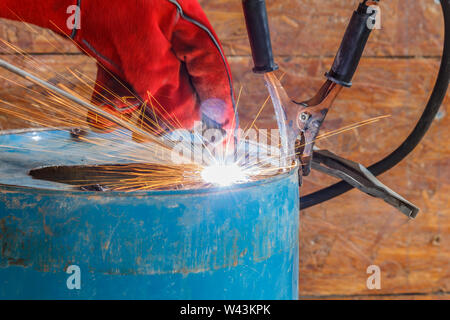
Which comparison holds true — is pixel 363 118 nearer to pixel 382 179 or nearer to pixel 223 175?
pixel 382 179

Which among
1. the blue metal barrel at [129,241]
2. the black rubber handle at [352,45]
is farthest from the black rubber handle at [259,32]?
the blue metal barrel at [129,241]

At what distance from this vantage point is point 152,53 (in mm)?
890

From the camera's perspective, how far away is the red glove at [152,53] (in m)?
0.85

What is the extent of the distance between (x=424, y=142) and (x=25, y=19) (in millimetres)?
1068

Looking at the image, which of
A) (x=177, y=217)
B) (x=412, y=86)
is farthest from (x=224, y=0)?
(x=177, y=217)

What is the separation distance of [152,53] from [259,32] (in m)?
0.20

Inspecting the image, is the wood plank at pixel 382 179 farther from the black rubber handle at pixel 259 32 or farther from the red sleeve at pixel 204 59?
the black rubber handle at pixel 259 32

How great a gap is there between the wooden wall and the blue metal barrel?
66 cm

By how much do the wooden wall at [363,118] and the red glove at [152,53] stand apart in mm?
354

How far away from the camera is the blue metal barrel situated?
26.6 inches

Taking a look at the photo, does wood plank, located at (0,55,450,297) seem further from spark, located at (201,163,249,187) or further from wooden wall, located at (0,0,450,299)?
spark, located at (201,163,249,187)

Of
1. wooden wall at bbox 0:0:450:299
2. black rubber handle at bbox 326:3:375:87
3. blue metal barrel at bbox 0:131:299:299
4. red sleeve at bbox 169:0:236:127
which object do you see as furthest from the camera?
wooden wall at bbox 0:0:450:299

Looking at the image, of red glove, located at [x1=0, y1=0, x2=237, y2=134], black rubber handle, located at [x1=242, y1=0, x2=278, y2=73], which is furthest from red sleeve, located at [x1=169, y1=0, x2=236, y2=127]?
black rubber handle, located at [x1=242, y1=0, x2=278, y2=73]
